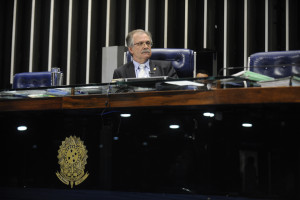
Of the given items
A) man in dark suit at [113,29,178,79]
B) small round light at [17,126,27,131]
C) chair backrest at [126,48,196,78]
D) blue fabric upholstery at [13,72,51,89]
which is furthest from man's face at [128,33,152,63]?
small round light at [17,126,27,131]

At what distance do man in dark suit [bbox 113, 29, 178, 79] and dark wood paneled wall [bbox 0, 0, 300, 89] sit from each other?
1.23 meters

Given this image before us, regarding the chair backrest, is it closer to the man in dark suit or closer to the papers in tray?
the man in dark suit

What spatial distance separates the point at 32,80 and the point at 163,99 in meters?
2.00

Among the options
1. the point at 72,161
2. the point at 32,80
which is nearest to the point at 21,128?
the point at 72,161

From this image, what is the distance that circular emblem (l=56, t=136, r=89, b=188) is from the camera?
5.19ft

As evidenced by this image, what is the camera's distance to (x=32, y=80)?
3180 mm

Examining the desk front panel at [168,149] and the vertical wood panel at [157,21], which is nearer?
the desk front panel at [168,149]

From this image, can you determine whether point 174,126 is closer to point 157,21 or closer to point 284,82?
point 284,82

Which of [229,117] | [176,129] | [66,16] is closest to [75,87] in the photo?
[176,129]

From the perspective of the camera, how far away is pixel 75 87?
1.54 m

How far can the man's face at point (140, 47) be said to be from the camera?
8.57ft

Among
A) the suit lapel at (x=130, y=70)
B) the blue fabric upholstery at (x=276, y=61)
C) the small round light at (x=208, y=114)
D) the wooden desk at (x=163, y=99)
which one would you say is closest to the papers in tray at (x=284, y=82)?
the wooden desk at (x=163, y=99)

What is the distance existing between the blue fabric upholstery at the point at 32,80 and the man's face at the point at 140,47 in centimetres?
80

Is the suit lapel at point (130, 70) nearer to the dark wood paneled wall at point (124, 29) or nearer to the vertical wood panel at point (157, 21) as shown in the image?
the dark wood paneled wall at point (124, 29)
